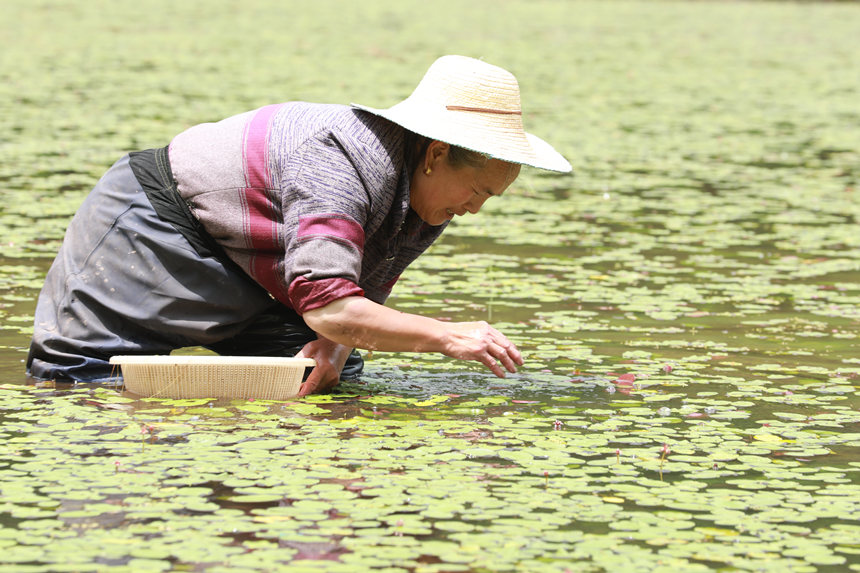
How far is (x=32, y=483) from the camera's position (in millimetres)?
3180

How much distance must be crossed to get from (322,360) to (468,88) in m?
0.93

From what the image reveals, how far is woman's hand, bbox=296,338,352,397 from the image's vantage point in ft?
13.2

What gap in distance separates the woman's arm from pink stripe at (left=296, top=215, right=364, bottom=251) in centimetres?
17

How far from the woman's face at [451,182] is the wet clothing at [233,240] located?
0.06 m

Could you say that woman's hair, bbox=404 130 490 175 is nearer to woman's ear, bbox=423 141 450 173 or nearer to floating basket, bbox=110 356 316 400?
woman's ear, bbox=423 141 450 173

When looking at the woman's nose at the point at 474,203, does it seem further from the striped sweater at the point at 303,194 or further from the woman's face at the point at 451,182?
the striped sweater at the point at 303,194

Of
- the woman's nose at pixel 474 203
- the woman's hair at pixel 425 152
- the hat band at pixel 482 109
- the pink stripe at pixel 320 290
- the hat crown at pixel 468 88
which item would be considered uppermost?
the hat crown at pixel 468 88

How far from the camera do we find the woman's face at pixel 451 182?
3705mm

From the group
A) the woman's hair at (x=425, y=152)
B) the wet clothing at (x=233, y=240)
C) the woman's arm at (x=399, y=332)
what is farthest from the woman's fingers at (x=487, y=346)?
the woman's hair at (x=425, y=152)

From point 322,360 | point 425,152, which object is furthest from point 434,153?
point 322,360

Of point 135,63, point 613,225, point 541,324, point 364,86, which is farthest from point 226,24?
point 541,324

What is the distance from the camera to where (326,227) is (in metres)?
3.53

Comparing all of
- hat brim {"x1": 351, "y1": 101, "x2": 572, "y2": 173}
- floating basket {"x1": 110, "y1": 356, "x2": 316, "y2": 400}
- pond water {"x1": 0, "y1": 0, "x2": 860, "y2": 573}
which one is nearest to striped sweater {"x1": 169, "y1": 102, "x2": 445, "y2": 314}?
hat brim {"x1": 351, "y1": 101, "x2": 572, "y2": 173}

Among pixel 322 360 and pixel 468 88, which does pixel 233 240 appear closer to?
pixel 322 360
